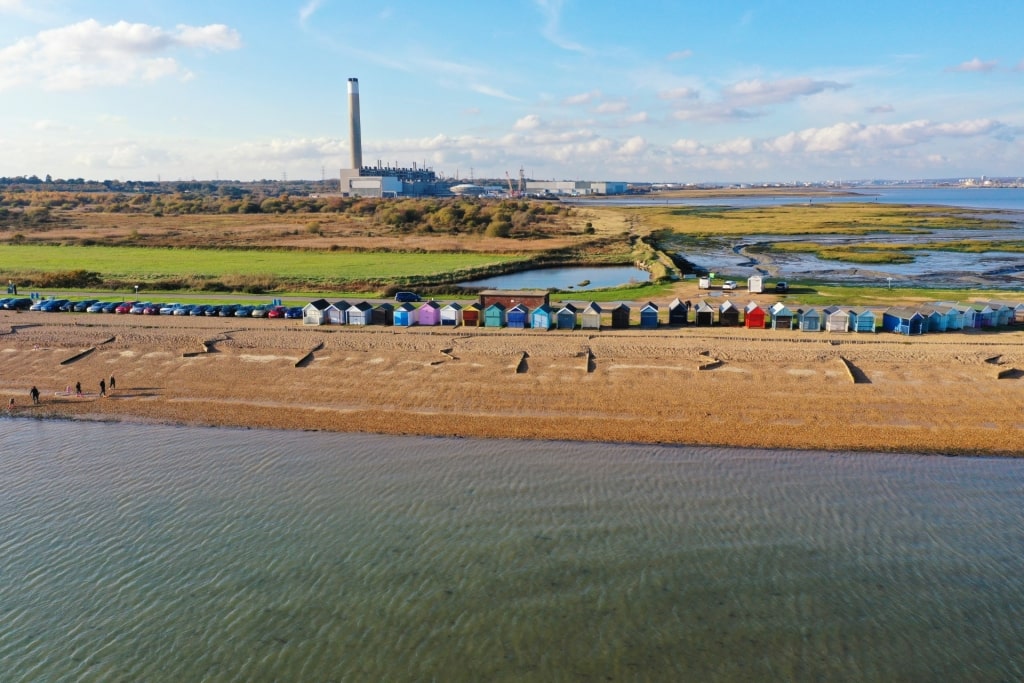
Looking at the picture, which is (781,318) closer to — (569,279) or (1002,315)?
(1002,315)

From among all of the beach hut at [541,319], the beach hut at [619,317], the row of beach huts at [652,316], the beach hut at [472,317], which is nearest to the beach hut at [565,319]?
the row of beach huts at [652,316]

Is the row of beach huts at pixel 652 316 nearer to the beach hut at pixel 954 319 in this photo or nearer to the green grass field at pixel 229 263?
the beach hut at pixel 954 319

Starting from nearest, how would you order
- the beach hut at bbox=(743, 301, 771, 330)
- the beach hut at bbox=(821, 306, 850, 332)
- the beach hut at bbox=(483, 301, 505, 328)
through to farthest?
the beach hut at bbox=(821, 306, 850, 332) < the beach hut at bbox=(743, 301, 771, 330) < the beach hut at bbox=(483, 301, 505, 328)

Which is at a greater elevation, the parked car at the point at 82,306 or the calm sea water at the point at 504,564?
the parked car at the point at 82,306

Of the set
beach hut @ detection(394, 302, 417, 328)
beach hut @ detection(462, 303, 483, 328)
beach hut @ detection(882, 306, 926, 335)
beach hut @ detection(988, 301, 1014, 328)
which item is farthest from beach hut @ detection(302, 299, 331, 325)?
beach hut @ detection(988, 301, 1014, 328)

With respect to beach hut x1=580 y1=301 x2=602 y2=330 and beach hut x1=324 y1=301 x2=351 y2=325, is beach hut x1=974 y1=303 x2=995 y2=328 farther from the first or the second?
beach hut x1=324 y1=301 x2=351 y2=325

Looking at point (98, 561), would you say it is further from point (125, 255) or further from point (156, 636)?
point (125, 255)

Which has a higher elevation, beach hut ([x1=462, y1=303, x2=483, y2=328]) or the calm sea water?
beach hut ([x1=462, y1=303, x2=483, y2=328])
